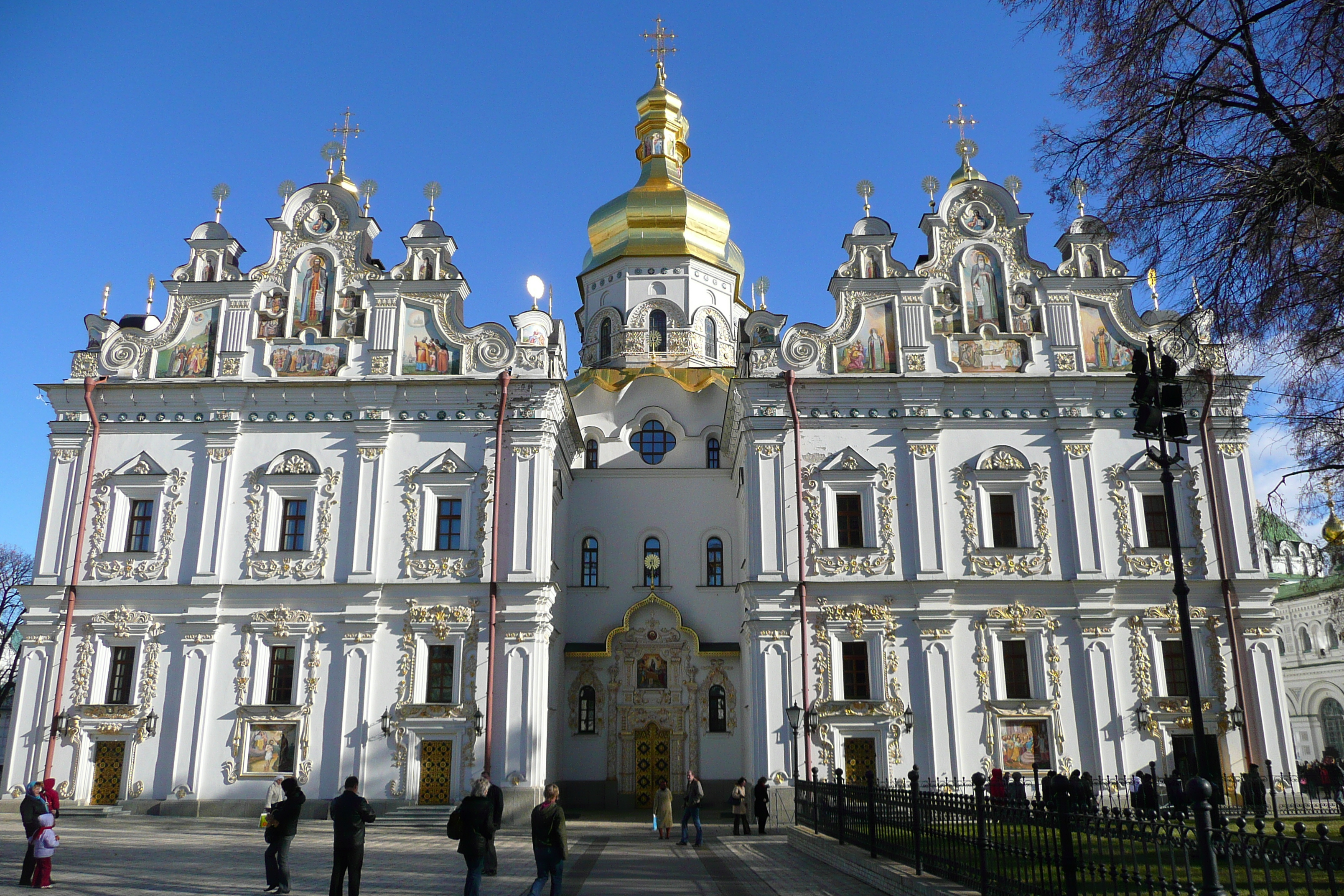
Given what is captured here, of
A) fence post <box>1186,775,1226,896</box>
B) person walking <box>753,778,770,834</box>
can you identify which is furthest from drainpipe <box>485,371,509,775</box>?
fence post <box>1186,775,1226,896</box>

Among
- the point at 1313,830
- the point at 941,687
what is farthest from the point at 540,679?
the point at 1313,830

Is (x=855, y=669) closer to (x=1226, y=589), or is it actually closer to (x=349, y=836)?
(x=1226, y=589)

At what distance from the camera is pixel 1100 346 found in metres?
26.1

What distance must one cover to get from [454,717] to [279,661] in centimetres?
444

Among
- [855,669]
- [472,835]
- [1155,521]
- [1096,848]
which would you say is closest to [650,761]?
[855,669]

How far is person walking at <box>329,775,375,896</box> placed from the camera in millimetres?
10734

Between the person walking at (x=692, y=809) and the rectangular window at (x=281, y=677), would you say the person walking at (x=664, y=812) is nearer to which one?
the person walking at (x=692, y=809)

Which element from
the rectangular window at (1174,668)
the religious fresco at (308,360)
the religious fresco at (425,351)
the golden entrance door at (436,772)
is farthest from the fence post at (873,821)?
the religious fresco at (308,360)

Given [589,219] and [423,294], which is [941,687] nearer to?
[423,294]

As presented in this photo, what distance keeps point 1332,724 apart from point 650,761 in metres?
34.6

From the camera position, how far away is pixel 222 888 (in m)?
12.5

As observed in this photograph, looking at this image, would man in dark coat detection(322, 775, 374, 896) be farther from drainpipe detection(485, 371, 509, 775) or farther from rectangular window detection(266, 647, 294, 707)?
rectangular window detection(266, 647, 294, 707)

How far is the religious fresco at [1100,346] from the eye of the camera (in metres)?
25.9

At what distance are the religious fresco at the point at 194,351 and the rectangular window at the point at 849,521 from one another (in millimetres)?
16034
